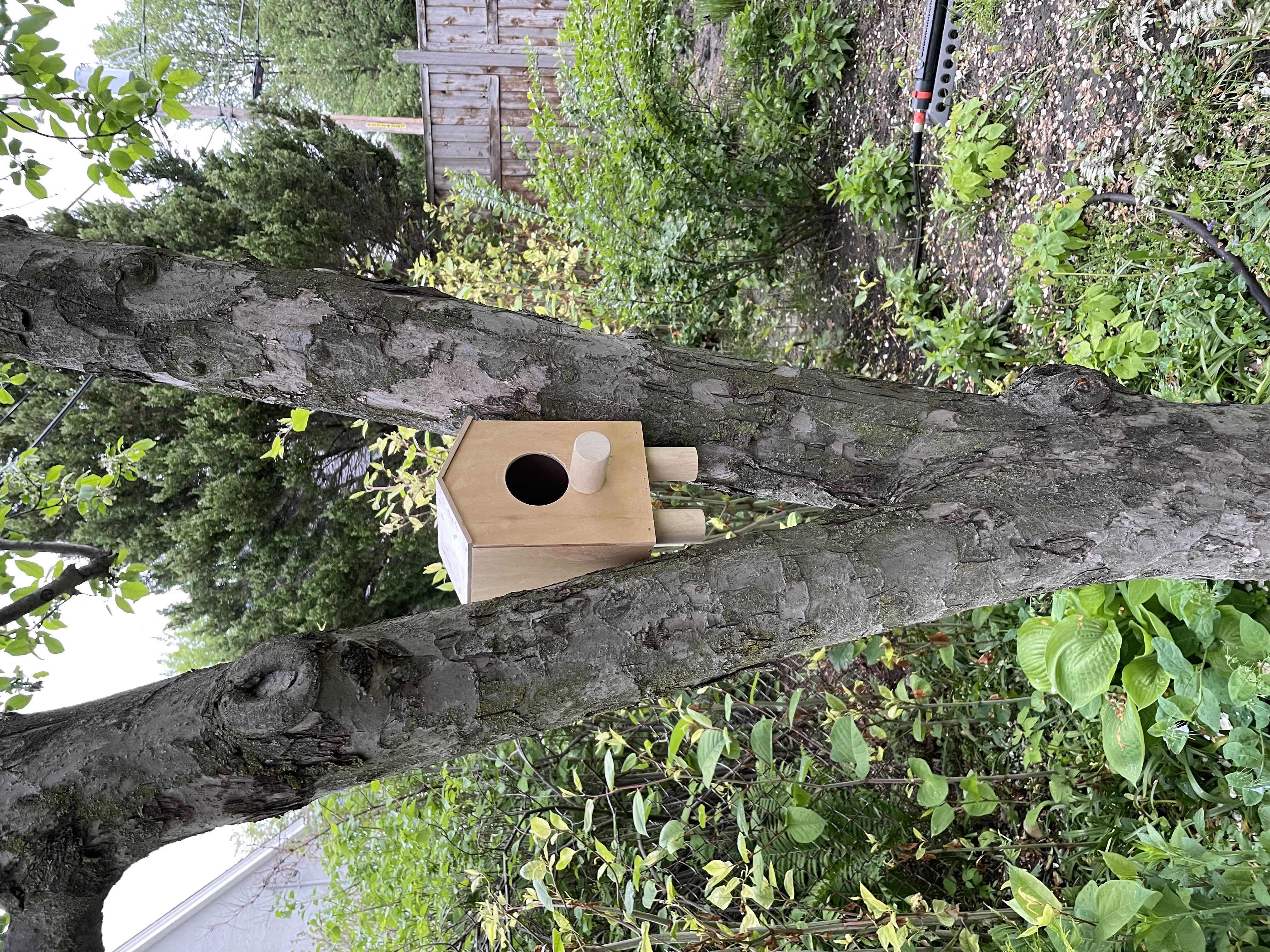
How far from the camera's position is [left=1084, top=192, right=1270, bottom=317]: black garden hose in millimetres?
2145

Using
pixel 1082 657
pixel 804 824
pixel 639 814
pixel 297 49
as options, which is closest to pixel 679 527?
pixel 639 814

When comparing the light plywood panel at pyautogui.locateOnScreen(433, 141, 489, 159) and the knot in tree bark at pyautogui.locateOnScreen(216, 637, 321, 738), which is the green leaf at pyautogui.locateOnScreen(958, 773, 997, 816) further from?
the light plywood panel at pyautogui.locateOnScreen(433, 141, 489, 159)

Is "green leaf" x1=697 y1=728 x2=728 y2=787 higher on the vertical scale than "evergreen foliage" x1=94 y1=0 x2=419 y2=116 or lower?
lower

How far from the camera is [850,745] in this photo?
209 cm

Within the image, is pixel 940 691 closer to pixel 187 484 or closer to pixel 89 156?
pixel 89 156

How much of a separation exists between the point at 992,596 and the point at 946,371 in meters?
2.06

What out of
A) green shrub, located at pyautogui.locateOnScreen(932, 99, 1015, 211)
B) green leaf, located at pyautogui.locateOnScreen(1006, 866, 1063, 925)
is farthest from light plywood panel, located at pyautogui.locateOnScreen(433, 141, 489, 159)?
green leaf, located at pyautogui.locateOnScreen(1006, 866, 1063, 925)

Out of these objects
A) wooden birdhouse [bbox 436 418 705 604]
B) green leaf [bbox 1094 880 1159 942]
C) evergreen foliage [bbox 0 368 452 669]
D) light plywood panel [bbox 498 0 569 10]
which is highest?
light plywood panel [bbox 498 0 569 10]

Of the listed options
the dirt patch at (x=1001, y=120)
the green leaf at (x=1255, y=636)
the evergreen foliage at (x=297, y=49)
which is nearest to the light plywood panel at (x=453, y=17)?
the evergreen foliage at (x=297, y=49)

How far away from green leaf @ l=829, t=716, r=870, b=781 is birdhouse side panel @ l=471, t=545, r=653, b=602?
2.96ft

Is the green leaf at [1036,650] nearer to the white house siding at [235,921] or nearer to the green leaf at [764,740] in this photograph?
the green leaf at [764,740]

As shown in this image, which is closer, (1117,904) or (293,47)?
(1117,904)

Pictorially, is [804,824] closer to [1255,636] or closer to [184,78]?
[1255,636]

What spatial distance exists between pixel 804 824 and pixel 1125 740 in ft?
3.01
